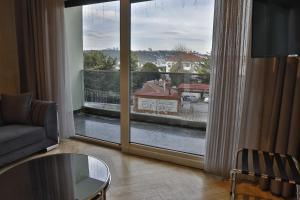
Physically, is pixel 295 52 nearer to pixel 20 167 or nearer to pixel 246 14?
pixel 246 14

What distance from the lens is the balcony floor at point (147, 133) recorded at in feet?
9.52

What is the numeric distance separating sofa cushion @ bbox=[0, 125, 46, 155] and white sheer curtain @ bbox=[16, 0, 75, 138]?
591mm

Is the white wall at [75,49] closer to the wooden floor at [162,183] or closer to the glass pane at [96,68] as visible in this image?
the glass pane at [96,68]

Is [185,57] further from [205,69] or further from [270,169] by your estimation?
[270,169]

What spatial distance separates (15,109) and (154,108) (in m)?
1.75

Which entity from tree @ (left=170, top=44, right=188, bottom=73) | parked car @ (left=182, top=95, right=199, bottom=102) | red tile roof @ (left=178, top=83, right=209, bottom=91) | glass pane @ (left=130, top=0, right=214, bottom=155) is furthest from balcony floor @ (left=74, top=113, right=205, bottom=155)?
tree @ (left=170, top=44, right=188, bottom=73)

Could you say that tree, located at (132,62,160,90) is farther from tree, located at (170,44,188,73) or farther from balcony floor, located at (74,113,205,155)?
balcony floor, located at (74,113,205,155)

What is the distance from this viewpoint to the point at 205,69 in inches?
102

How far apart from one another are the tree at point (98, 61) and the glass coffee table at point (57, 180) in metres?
1.51

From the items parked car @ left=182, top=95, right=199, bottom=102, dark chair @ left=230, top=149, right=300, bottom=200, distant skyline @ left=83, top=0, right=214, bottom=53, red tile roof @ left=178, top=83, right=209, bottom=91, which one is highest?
distant skyline @ left=83, top=0, right=214, bottom=53

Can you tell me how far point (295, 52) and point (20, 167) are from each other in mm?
2214

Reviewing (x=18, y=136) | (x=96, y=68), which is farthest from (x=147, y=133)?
(x=18, y=136)

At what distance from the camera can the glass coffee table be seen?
1.59 meters

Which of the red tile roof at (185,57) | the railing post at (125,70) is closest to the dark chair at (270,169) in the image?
the red tile roof at (185,57)
